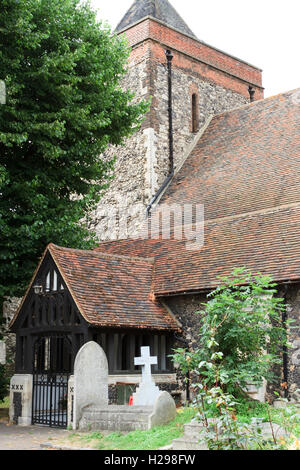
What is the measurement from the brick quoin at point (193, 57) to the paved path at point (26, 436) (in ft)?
49.1

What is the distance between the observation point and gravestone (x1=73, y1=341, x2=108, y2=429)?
11.8 metres

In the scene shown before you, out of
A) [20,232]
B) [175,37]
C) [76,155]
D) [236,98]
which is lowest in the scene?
[20,232]

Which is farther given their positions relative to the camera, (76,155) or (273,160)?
(273,160)

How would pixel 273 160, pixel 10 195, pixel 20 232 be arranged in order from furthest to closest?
pixel 273 160 < pixel 10 195 < pixel 20 232

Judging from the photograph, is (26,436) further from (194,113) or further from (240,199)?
(194,113)

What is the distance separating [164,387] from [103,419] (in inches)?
150

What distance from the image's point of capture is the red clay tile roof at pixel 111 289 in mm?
12930

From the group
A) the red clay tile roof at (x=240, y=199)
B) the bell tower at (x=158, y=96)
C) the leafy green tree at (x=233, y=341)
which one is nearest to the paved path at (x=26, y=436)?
the leafy green tree at (x=233, y=341)

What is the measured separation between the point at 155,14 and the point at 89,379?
56.0 feet

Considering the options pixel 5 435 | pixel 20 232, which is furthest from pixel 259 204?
pixel 5 435

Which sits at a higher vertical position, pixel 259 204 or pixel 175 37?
pixel 175 37

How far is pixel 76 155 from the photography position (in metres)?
16.1
